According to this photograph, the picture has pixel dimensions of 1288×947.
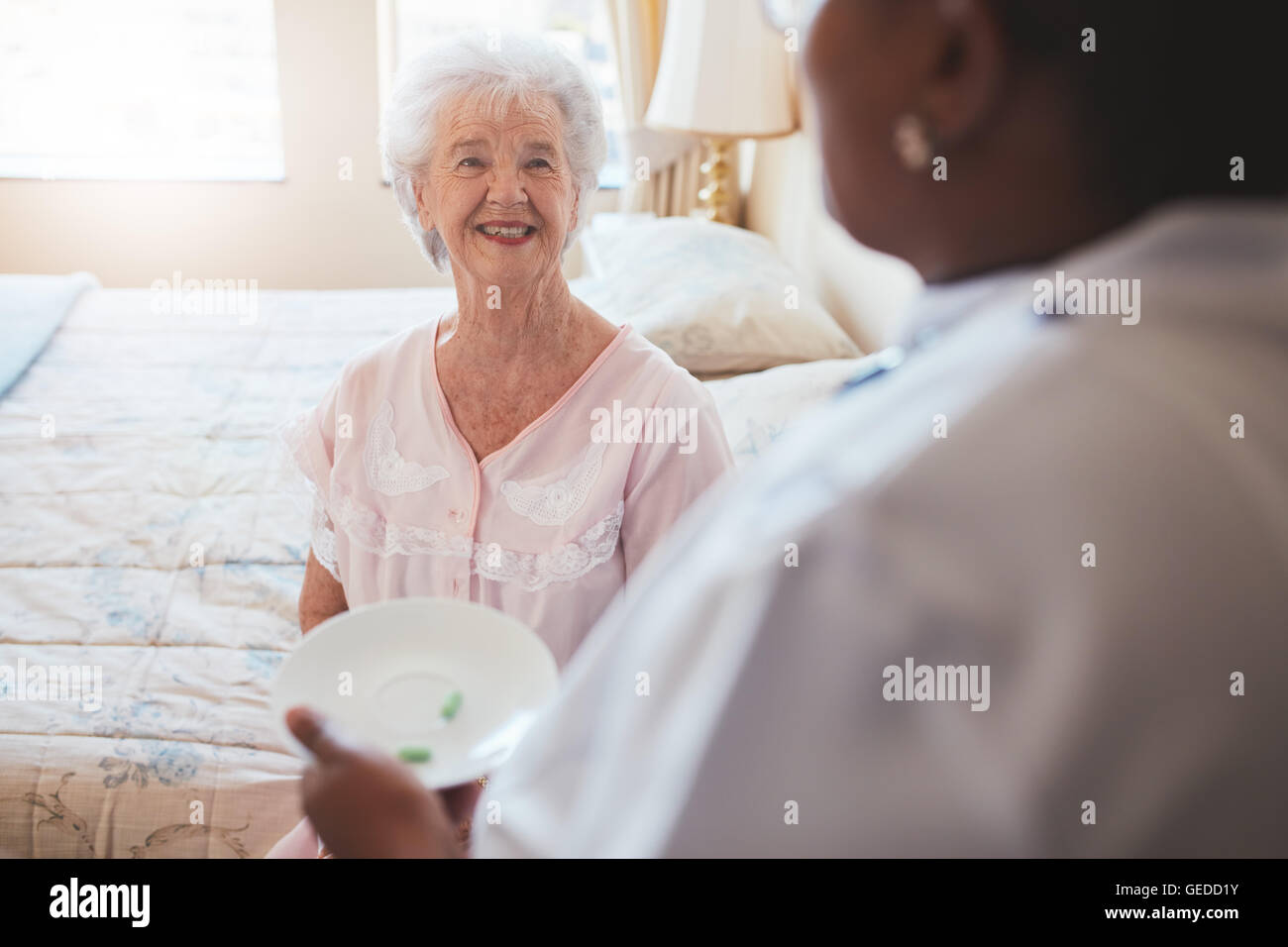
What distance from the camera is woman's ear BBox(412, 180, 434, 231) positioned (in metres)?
1.34

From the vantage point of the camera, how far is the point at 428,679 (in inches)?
30.5

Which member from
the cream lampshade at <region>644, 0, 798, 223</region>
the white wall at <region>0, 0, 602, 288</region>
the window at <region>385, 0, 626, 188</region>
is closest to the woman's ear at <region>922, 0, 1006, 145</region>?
the cream lampshade at <region>644, 0, 798, 223</region>

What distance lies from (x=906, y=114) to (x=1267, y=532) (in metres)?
0.23

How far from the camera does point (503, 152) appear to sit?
1.27 m

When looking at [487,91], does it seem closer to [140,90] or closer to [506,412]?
[506,412]

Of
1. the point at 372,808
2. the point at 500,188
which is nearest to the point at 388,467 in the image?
the point at 500,188

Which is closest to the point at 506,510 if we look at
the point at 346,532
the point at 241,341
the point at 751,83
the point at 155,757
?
the point at 346,532

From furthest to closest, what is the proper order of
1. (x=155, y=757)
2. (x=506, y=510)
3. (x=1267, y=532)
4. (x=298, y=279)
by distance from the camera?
(x=298, y=279)
(x=155, y=757)
(x=506, y=510)
(x=1267, y=532)

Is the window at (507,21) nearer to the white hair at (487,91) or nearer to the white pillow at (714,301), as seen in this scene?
the white pillow at (714,301)

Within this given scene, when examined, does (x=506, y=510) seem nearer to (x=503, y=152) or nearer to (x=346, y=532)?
(x=346, y=532)

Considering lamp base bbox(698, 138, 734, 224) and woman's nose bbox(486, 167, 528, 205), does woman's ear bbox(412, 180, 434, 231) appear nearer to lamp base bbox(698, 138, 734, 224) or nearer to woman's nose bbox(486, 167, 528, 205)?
woman's nose bbox(486, 167, 528, 205)

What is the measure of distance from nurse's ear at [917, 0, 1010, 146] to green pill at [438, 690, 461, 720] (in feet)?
1.71
